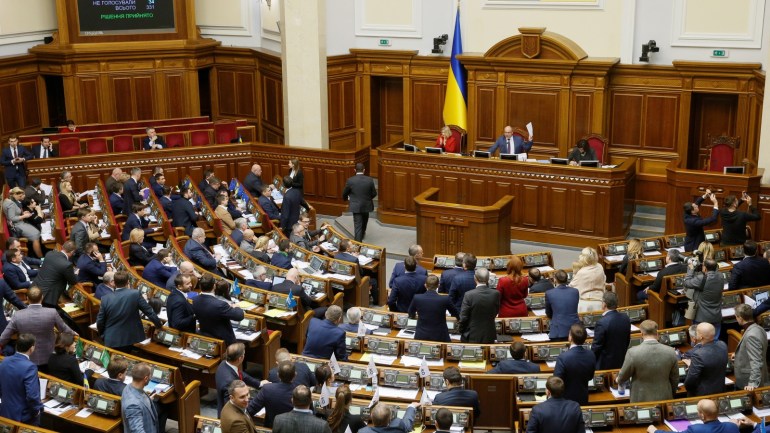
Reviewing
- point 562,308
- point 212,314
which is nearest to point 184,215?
point 212,314

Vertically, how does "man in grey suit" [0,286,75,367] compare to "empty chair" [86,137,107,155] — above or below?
below

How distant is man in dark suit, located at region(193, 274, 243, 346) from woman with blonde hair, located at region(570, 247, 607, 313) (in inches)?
161

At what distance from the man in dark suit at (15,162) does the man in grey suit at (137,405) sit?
11.4 meters

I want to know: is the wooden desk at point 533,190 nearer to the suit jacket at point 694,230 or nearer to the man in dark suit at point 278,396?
the suit jacket at point 694,230

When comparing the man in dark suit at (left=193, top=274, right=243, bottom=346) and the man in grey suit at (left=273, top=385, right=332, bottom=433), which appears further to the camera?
the man in dark suit at (left=193, top=274, right=243, bottom=346)

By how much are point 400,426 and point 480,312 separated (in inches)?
110

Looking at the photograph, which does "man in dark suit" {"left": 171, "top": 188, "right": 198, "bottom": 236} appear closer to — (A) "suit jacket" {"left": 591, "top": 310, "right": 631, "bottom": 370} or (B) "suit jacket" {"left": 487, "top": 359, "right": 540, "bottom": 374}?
(B) "suit jacket" {"left": 487, "top": 359, "right": 540, "bottom": 374}

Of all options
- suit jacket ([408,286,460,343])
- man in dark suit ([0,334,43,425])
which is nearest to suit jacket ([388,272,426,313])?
suit jacket ([408,286,460,343])

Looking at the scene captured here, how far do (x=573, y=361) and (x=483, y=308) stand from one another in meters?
1.80

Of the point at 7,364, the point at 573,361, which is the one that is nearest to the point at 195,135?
the point at 7,364

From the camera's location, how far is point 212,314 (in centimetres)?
1006

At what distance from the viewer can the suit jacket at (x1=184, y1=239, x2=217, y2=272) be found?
43.4ft

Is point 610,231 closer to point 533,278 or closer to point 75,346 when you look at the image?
point 533,278

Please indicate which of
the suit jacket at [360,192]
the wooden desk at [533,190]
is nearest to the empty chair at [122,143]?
the wooden desk at [533,190]
